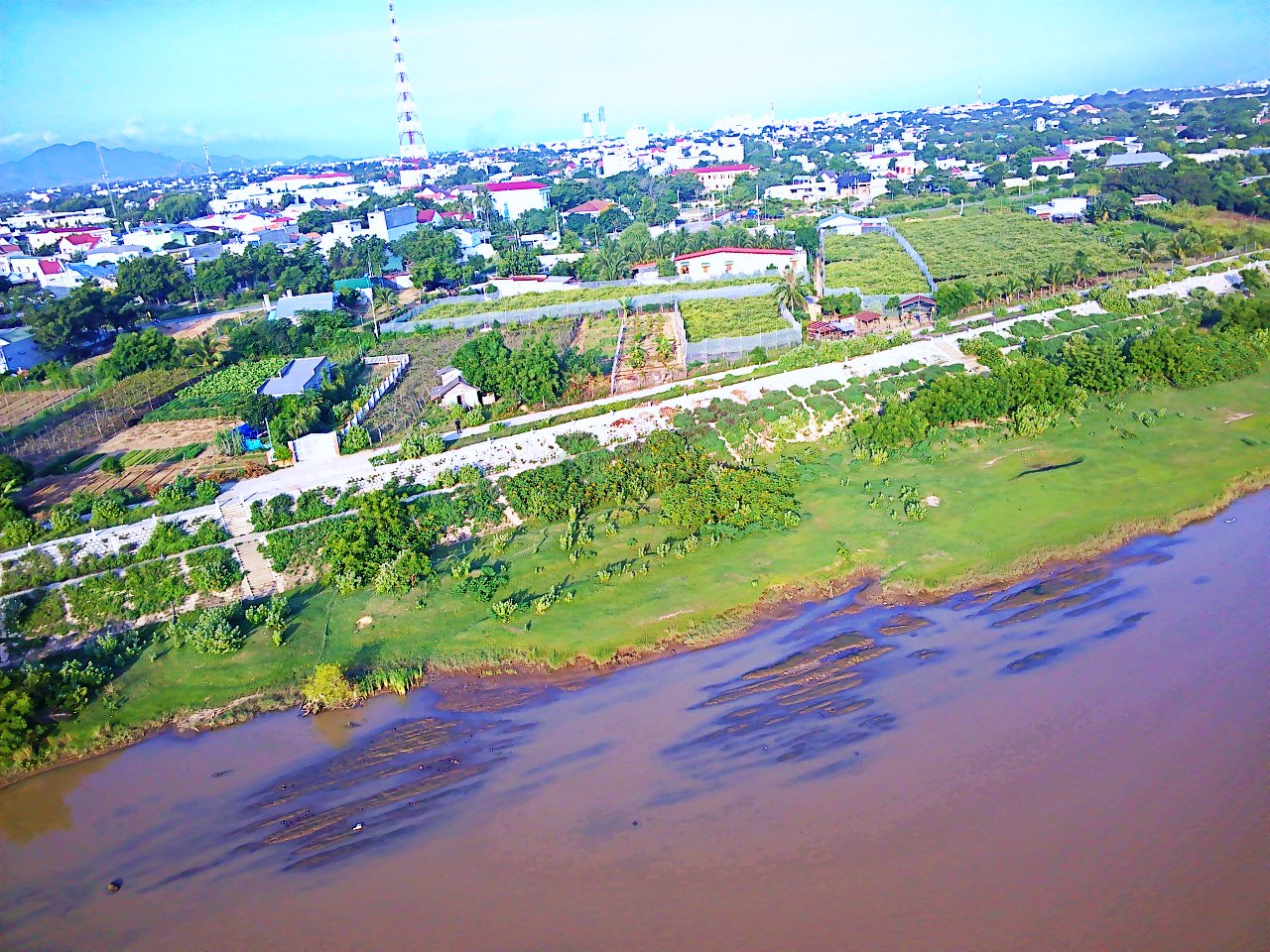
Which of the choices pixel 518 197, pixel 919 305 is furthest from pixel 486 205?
pixel 919 305

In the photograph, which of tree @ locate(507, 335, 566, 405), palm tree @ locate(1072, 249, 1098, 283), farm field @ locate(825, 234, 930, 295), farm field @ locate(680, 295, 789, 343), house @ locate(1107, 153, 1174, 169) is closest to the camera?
tree @ locate(507, 335, 566, 405)

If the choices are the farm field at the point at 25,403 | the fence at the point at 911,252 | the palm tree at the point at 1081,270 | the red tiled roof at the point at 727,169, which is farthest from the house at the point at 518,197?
the palm tree at the point at 1081,270

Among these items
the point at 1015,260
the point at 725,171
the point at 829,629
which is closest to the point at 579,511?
the point at 829,629

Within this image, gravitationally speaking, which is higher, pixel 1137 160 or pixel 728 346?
pixel 1137 160

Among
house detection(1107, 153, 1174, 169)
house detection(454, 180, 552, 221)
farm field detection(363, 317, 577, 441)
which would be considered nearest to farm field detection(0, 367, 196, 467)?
farm field detection(363, 317, 577, 441)

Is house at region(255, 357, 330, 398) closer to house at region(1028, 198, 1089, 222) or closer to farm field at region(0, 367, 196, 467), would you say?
farm field at region(0, 367, 196, 467)

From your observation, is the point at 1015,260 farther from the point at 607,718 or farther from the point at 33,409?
the point at 33,409

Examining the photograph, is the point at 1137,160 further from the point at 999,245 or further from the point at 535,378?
the point at 535,378
